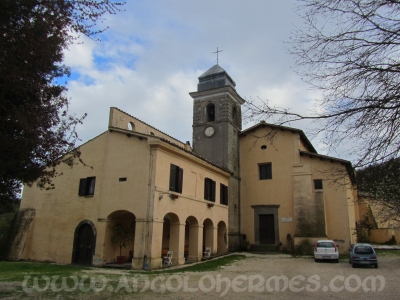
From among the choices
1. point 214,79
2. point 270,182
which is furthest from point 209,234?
point 214,79

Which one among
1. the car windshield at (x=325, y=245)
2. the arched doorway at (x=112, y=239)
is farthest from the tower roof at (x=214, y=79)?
the car windshield at (x=325, y=245)

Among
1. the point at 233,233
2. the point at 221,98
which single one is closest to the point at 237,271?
the point at 233,233

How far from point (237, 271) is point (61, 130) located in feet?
33.1

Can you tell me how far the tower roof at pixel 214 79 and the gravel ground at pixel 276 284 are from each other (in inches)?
626

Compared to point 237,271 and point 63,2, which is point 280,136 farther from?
point 63,2

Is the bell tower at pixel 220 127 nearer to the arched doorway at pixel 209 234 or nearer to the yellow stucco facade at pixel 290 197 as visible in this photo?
the yellow stucco facade at pixel 290 197

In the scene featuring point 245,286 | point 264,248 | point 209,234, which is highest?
point 209,234

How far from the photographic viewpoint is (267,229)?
25344 millimetres

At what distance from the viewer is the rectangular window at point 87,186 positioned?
18281mm

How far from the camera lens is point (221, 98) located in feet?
86.5

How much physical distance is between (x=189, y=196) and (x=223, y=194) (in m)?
5.33

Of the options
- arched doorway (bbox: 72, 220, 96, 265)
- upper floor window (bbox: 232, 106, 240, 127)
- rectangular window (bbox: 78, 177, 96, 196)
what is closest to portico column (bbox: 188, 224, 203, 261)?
arched doorway (bbox: 72, 220, 96, 265)

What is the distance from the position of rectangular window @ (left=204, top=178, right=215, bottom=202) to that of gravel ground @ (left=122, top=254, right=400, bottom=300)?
643 cm

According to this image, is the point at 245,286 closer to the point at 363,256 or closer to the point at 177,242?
the point at 177,242
